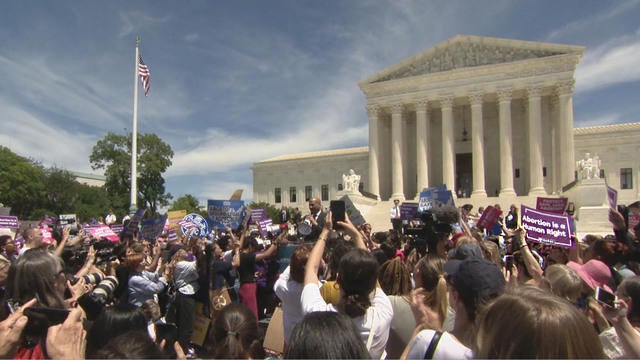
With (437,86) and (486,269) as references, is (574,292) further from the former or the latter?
(437,86)

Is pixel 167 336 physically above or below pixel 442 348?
below

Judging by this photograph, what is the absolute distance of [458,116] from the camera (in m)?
52.8

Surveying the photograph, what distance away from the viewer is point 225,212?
47.7 ft

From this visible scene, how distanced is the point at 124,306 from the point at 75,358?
2.02 feet

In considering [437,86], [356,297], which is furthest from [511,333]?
[437,86]

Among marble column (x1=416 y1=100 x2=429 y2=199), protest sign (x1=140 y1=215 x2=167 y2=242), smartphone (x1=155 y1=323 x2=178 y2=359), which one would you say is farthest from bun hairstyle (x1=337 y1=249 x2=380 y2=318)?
marble column (x1=416 y1=100 x2=429 y2=199)

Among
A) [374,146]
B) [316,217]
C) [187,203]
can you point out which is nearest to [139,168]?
[187,203]

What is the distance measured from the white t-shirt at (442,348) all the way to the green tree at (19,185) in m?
67.5

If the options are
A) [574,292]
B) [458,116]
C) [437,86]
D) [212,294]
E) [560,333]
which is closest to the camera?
[560,333]

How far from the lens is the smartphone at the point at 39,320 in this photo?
10.0 ft

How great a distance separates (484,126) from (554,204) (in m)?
42.1

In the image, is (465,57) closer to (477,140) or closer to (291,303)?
(477,140)

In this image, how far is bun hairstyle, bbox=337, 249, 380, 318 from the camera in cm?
361

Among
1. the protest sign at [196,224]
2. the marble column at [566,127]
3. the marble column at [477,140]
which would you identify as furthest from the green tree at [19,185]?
the marble column at [566,127]
